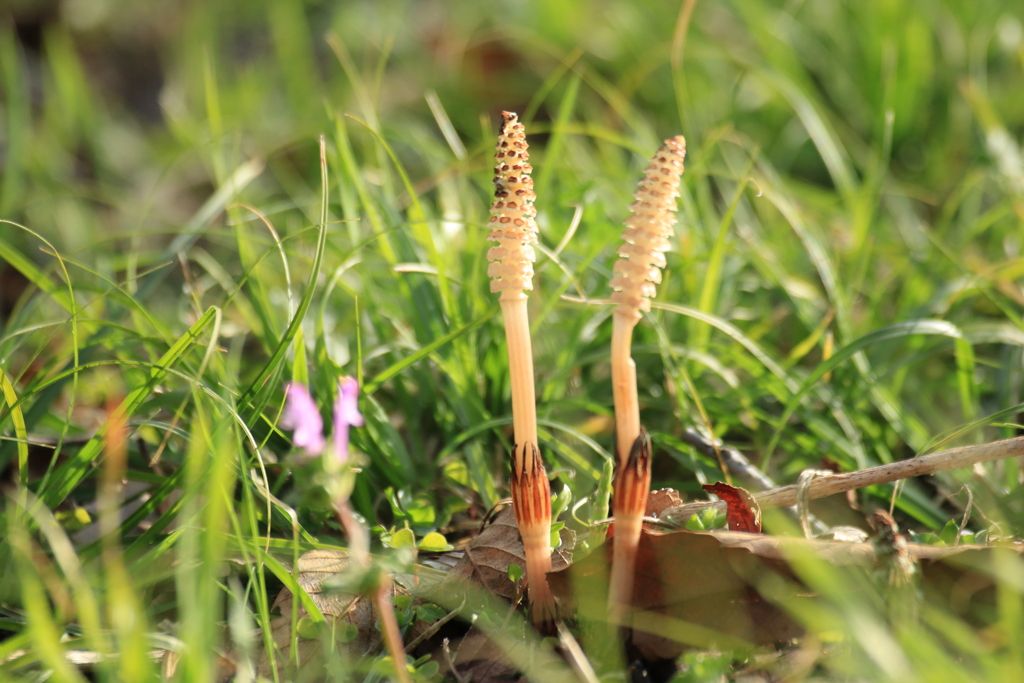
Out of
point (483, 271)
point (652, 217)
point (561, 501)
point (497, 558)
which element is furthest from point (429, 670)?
point (483, 271)

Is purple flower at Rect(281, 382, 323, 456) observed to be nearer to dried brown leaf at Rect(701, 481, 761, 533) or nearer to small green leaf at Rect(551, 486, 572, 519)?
small green leaf at Rect(551, 486, 572, 519)

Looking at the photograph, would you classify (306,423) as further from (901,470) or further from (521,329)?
(901,470)

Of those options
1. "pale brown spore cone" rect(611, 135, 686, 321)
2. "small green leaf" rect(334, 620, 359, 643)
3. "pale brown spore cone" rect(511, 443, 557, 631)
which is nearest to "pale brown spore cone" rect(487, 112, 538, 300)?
"pale brown spore cone" rect(611, 135, 686, 321)

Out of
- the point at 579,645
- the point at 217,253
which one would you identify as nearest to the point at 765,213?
the point at 579,645

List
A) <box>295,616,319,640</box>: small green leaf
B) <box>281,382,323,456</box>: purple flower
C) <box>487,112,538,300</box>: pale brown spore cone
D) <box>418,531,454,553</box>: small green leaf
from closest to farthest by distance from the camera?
<box>281,382,323,456</box>: purple flower → <box>487,112,538,300</box>: pale brown spore cone → <box>295,616,319,640</box>: small green leaf → <box>418,531,454,553</box>: small green leaf

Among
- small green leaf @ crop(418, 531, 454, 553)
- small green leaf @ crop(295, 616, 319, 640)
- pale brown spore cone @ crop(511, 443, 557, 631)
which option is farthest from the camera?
small green leaf @ crop(418, 531, 454, 553)

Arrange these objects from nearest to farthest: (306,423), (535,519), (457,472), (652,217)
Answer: (306,423), (652,217), (535,519), (457,472)

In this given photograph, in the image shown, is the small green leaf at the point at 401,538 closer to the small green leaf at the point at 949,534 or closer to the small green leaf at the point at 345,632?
the small green leaf at the point at 345,632
